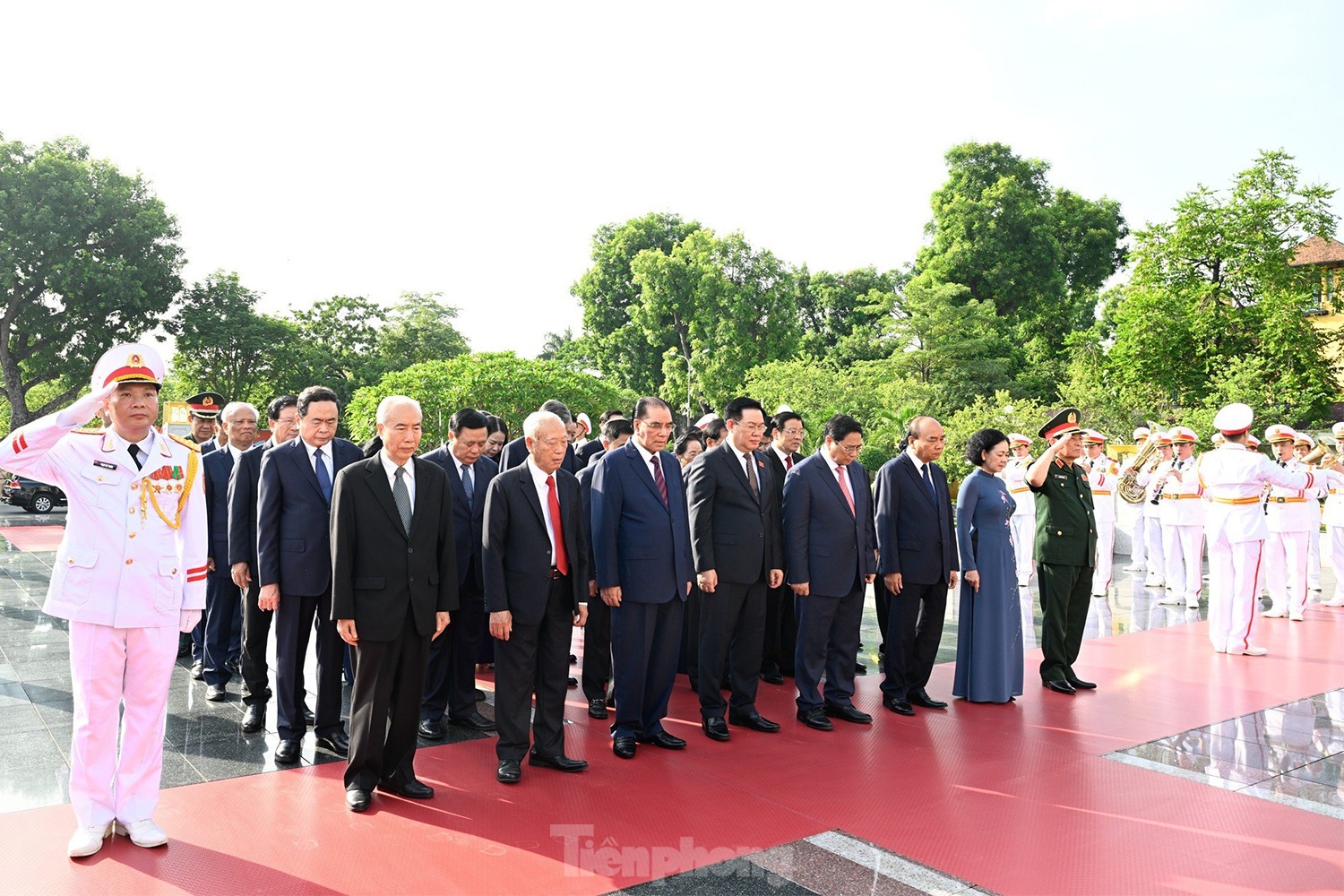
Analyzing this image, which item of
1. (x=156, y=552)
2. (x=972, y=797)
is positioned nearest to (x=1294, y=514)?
(x=972, y=797)

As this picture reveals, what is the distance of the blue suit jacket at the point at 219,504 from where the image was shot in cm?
611

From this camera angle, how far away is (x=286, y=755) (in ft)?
15.2

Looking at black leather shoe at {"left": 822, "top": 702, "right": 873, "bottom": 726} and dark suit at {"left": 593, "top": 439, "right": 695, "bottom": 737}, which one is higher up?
dark suit at {"left": 593, "top": 439, "right": 695, "bottom": 737}

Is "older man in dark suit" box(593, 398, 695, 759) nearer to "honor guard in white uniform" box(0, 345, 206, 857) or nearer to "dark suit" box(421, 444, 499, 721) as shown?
"dark suit" box(421, 444, 499, 721)

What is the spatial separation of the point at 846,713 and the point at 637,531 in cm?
178

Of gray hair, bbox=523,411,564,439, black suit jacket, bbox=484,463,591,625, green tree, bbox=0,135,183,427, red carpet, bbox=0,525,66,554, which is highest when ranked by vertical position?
green tree, bbox=0,135,183,427

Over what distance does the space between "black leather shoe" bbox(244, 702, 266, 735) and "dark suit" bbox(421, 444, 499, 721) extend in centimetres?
85

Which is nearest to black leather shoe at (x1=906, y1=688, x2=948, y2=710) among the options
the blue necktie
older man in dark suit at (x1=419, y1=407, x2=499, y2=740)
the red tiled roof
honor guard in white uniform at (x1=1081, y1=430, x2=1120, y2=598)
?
older man in dark suit at (x1=419, y1=407, x2=499, y2=740)

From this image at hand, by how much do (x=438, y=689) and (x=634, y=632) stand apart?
125 centimetres

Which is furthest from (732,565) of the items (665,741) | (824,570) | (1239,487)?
(1239,487)

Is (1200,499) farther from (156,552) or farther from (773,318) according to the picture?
(773,318)

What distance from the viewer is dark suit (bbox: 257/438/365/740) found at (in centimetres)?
480

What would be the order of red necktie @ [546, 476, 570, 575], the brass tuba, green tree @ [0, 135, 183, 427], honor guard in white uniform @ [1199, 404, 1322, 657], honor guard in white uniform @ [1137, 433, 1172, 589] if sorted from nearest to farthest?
red necktie @ [546, 476, 570, 575], honor guard in white uniform @ [1199, 404, 1322, 657], the brass tuba, honor guard in white uniform @ [1137, 433, 1172, 589], green tree @ [0, 135, 183, 427]

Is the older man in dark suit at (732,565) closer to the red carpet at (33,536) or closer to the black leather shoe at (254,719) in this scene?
the black leather shoe at (254,719)
